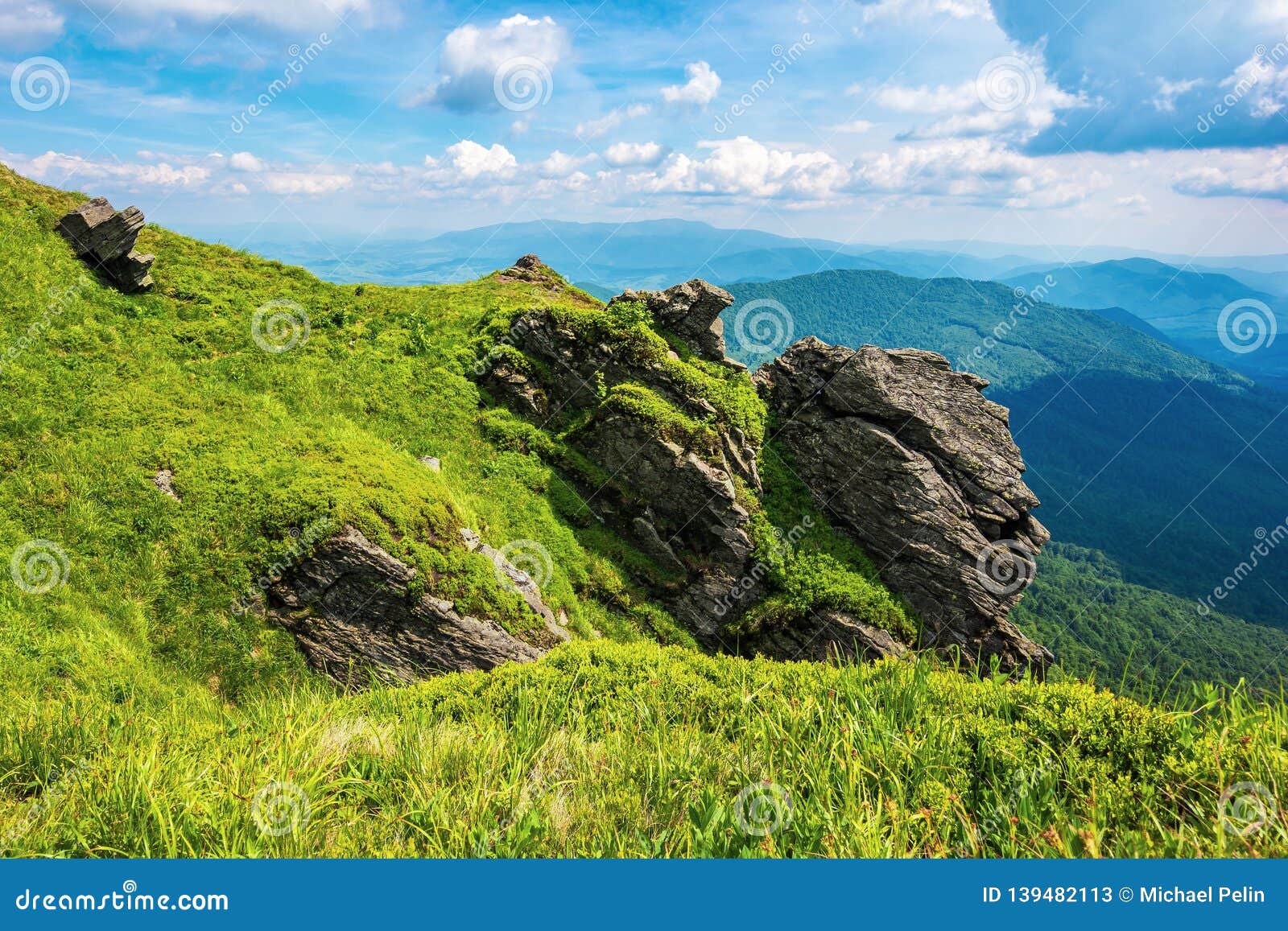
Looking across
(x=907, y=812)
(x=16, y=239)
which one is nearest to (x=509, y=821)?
(x=907, y=812)

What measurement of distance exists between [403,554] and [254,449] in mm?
5099

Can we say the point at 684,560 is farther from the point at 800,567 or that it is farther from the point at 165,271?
the point at 165,271
